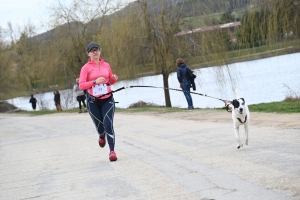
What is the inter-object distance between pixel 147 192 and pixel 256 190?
4.30 feet

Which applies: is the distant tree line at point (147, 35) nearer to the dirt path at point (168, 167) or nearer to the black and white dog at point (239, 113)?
the dirt path at point (168, 167)

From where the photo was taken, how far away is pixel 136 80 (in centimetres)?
2788

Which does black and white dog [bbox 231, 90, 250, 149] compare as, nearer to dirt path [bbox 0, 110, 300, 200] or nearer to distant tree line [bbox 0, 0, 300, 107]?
dirt path [bbox 0, 110, 300, 200]

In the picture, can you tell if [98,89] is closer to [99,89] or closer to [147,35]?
[99,89]

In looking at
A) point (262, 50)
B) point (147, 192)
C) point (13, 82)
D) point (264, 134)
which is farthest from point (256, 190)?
point (13, 82)

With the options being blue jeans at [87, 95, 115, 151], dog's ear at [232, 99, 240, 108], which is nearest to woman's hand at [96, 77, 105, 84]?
blue jeans at [87, 95, 115, 151]

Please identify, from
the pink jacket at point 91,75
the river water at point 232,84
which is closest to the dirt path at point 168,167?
the pink jacket at point 91,75

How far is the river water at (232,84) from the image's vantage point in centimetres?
2561

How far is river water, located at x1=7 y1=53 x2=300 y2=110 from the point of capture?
2561 cm

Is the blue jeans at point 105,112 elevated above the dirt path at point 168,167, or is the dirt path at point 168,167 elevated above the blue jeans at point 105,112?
the blue jeans at point 105,112

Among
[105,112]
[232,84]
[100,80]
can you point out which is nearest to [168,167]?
[105,112]

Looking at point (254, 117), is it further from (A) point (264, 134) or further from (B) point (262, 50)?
(B) point (262, 50)

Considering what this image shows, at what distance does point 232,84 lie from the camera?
25.4m

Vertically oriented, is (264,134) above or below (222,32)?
below
